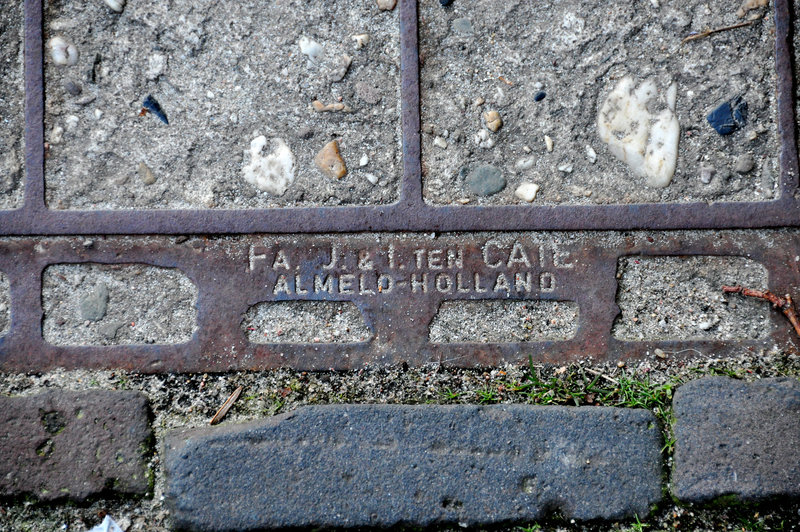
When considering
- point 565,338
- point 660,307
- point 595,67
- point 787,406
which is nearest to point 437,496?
point 565,338

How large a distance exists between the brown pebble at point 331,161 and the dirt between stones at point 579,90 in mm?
188

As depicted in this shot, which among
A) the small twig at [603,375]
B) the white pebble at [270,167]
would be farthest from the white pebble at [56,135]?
the small twig at [603,375]

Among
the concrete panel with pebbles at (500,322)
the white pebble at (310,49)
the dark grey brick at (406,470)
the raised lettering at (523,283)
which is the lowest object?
the dark grey brick at (406,470)

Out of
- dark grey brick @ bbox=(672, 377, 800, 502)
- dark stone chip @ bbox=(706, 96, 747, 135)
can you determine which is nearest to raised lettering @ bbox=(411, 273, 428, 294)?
dark grey brick @ bbox=(672, 377, 800, 502)

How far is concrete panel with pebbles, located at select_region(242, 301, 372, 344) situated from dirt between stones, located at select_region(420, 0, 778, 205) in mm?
323

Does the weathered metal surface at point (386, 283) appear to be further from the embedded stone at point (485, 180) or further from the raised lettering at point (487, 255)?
the embedded stone at point (485, 180)

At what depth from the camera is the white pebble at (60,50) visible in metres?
1.18

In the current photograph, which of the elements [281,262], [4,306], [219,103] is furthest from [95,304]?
[219,103]

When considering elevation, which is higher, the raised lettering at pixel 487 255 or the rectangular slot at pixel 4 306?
the raised lettering at pixel 487 255

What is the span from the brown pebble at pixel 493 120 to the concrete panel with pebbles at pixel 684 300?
0.40 m

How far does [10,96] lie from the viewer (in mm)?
1186

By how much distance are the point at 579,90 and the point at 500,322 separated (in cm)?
54

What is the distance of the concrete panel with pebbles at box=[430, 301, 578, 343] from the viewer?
46.9 inches

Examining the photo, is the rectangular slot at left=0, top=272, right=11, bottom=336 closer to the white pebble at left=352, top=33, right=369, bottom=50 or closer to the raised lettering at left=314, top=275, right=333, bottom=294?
the raised lettering at left=314, top=275, right=333, bottom=294
